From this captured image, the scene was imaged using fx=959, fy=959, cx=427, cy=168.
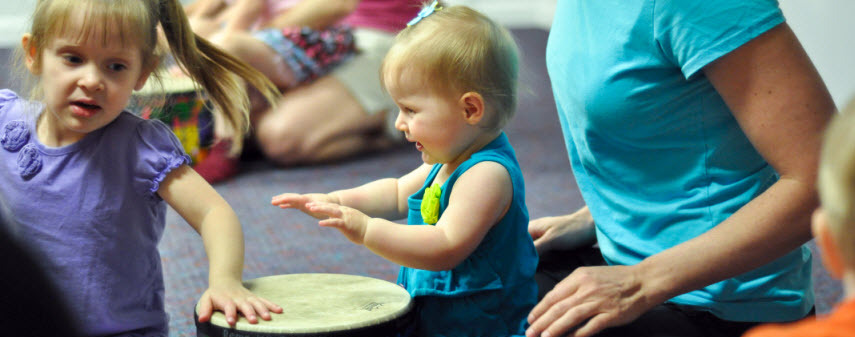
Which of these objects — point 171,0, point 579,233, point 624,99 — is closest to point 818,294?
point 579,233

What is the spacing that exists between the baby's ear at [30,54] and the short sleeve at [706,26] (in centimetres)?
80

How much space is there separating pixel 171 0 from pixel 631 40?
2.01 ft

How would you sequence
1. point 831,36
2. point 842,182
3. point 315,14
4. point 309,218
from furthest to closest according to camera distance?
point 315,14
point 831,36
point 309,218
point 842,182

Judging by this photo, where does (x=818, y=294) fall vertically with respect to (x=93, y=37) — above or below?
below

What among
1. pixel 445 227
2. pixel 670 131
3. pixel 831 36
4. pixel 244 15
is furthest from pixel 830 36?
pixel 445 227

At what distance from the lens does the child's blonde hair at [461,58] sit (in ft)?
3.81

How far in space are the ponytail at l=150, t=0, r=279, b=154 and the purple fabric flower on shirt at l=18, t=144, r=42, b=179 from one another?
23 cm

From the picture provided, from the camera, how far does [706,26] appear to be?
1.09m

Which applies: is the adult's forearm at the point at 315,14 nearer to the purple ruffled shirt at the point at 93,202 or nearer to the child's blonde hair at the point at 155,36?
the child's blonde hair at the point at 155,36

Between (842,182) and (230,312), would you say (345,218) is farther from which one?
(842,182)

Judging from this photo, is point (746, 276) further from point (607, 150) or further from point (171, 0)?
point (171, 0)

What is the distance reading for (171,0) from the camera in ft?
4.25

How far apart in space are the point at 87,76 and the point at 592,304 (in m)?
0.68

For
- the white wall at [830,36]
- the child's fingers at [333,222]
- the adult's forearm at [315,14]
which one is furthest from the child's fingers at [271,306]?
the adult's forearm at [315,14]
